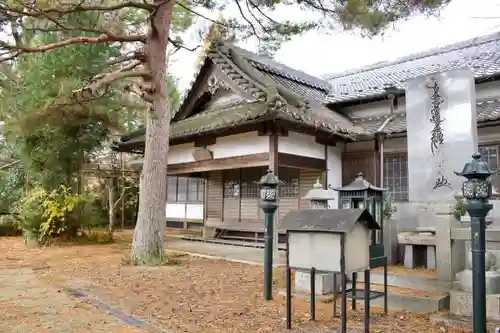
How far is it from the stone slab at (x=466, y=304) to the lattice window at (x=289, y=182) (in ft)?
24.0

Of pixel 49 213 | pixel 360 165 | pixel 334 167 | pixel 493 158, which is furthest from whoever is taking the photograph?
pixel 49 213

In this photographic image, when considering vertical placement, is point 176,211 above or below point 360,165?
below

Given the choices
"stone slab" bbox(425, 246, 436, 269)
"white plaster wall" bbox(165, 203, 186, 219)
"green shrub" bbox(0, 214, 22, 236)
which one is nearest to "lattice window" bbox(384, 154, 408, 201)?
"stone slab" bbox(425, 246, 436, 269)

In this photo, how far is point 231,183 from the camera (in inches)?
578

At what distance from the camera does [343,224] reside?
4.64 metres

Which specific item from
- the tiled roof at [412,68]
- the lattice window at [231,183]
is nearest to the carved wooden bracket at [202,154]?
the lattice window at [231,183]

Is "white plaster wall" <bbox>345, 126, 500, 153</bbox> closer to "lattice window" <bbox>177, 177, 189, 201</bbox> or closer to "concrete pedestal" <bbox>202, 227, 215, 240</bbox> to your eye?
"concrete pedestal" <bbox>202, 227, 215, 240</bbox>

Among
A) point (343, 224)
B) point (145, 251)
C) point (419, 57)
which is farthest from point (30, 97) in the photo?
point (419, 57)

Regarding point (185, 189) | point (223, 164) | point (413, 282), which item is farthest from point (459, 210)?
point (185, 189)

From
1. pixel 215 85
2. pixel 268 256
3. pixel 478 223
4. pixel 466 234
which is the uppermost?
pixel 215 85

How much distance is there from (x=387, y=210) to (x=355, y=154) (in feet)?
12.1

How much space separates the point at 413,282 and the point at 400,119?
5.95m

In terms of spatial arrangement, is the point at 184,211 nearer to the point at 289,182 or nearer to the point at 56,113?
the point at 289,182

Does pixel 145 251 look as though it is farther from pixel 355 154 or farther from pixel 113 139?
pixel 113 139
